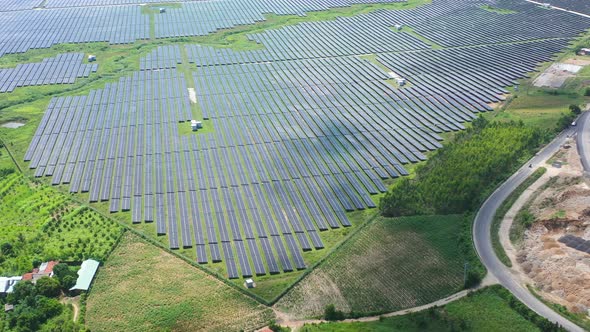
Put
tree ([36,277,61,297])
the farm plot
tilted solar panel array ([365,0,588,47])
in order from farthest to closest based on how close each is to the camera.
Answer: tilted solar panel array ([365,0,588,47]) < tree ([36,277,61,297]) < the farm plot

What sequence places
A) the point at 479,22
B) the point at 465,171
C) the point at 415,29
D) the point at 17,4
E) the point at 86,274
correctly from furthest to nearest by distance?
the point at 17,4, the point at 479,22, the point at 415,29, the point at 465,171, the point at 86,274

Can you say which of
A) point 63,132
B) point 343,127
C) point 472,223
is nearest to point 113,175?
point 63,132

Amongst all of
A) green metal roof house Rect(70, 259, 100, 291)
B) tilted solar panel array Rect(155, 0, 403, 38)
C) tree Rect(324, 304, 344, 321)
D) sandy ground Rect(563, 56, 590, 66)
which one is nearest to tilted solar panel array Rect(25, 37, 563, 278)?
sandy ground Rect(563, 56, 590, 66)

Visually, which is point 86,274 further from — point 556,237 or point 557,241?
point 556,237

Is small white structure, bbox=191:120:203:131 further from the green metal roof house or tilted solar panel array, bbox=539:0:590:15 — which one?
tilted solar panel array, bbox=539:0:590:15

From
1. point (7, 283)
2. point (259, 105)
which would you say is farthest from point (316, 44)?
point (7, 283)

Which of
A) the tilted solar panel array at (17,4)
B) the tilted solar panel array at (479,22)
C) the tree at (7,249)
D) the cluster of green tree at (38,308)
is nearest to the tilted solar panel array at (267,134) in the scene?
the tilted solar panel array at (479,22)

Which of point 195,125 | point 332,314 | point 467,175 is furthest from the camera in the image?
point 195,125
